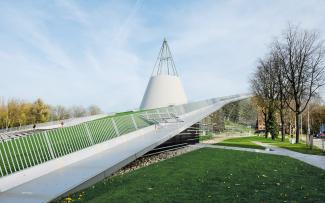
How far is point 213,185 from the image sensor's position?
349 inches

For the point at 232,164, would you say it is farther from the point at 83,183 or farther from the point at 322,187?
the point at 83,183

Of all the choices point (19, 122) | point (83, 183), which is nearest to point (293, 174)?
point (83, 183)

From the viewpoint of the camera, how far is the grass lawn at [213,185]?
7320 mm

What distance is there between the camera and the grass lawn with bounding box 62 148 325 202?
7.32 m

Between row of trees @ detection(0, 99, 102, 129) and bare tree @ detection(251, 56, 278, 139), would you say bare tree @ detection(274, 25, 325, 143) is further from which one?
row of trees @ detection(0, 99, 102, 129)

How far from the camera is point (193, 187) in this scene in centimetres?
855

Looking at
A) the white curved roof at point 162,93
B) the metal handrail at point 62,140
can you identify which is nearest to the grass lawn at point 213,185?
the metal handrail at point 62,140

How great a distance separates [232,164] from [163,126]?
6.51 metres

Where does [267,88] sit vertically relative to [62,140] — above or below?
above

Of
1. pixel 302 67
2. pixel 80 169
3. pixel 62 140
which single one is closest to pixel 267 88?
pixel 302 67

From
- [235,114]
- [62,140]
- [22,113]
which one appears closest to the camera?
[62,140]

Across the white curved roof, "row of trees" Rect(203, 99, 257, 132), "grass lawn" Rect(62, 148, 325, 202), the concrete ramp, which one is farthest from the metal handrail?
"row of trees" Rect(203, 99, 257, 132)

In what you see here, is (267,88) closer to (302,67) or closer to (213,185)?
(302,67)

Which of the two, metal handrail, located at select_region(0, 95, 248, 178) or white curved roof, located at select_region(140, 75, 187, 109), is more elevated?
white curved roof, located at select_region(140, 75, 187, 109)
